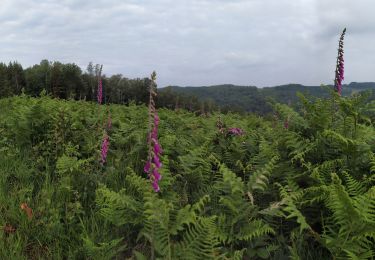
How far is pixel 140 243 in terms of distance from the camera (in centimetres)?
427

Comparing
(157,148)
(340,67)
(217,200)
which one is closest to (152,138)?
(157,148)

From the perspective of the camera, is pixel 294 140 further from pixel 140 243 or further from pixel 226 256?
pixel 140 243

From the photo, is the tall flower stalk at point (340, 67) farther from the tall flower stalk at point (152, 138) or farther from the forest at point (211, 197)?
the tall flower stalk at point (152, 138)

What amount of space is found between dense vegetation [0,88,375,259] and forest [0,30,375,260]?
14 mm

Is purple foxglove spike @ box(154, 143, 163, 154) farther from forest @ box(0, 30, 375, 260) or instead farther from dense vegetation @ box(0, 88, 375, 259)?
dense vegetation @ box(0, 88, 375, 259)

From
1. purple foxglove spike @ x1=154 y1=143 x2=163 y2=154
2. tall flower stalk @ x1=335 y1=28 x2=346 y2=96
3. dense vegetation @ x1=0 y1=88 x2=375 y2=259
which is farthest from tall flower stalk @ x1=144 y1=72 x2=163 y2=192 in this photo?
tall flower stalk @ x1=335 y1=28 x2=346 y2=96

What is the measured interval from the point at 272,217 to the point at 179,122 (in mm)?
4750

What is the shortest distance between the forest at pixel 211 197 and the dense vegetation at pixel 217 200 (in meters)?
0.01

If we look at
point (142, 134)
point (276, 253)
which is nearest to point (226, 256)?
point (276, 253)

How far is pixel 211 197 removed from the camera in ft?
15.3

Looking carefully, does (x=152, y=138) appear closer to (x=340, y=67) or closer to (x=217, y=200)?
(x=217, y=200)

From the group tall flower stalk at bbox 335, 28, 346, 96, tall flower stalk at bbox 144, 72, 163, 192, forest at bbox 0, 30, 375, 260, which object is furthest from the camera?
tall flower stalk at bbox 335, 28, 346, 96

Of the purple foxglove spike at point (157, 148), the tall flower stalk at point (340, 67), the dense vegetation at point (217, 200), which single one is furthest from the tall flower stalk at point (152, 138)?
the tall flower stalk at point (340, 67)

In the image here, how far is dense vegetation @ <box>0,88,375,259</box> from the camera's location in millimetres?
3498
